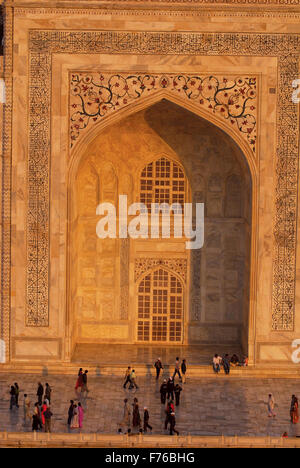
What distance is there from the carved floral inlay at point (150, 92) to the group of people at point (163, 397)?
6.47m

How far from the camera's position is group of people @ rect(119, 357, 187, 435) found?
2234 centimetres

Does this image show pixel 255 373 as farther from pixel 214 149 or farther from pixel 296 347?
pixel 214 149

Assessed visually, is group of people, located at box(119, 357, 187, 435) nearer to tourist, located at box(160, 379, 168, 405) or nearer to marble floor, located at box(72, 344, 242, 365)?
tourist, located at box(160, 379, 168, 405)

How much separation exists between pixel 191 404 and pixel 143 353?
3.68m

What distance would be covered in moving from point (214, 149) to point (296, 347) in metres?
6.14

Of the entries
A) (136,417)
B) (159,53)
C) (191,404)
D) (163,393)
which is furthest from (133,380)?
(159,53)

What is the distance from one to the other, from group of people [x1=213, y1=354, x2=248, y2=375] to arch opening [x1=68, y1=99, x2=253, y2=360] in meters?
1.73

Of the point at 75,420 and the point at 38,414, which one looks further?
the point at 75,420

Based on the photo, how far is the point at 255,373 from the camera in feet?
84.8

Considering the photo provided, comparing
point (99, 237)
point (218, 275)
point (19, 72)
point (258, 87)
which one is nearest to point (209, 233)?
point (218, 275)

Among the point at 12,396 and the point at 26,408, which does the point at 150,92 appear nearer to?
the point at 12,396

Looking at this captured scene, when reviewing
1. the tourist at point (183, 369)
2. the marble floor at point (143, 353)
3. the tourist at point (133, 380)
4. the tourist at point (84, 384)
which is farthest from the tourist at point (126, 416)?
the marble floor at point (143, 353)

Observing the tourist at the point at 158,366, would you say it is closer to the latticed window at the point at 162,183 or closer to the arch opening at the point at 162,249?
the arch opening at the point at 162,249

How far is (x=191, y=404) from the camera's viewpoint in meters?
24.2
